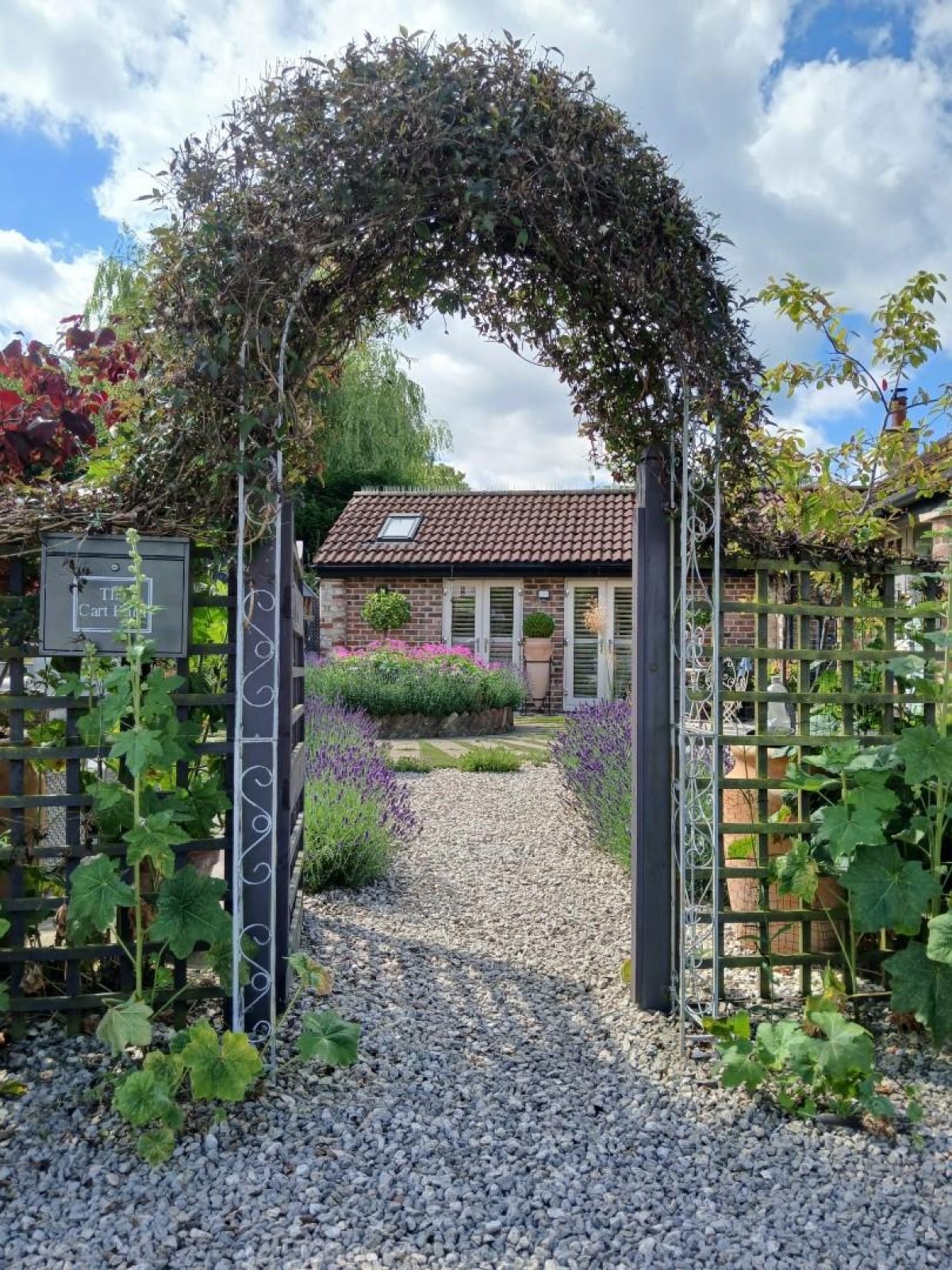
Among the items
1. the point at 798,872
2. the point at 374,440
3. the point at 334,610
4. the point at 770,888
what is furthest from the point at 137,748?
the point at 374,440

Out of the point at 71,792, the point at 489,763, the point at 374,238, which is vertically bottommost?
the point at 489,763

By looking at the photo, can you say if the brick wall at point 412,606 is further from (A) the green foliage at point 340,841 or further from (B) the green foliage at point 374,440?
(A) the green foliage at point 340,841

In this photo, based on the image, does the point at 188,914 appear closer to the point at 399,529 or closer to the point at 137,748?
the point at 137,748

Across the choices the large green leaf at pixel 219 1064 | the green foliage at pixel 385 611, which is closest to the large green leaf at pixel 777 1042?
the large green leaf at pixel 219 1064

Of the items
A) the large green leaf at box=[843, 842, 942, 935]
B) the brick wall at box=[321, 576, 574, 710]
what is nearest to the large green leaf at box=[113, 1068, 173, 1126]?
the large green leaf at box=[843, 842, 942, 935]

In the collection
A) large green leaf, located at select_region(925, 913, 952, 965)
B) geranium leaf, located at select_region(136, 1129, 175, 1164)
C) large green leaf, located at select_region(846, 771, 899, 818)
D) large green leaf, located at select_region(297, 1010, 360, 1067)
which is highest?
large green leaf, located at select_region(846, 771, 899, 818)

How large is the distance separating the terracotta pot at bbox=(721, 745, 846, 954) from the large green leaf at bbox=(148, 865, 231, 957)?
1.80 metres

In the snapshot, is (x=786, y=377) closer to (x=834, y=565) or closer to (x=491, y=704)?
(x=834, y=565)

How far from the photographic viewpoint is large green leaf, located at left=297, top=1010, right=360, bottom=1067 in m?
2.49

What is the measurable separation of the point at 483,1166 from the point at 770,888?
6.34 feet

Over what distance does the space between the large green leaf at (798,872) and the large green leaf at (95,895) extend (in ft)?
6.69

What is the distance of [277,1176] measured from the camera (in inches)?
88.2

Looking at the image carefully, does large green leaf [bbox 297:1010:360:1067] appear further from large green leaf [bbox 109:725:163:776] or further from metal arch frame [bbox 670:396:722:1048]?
metal arch frame [bbox 670:396:722:1048]

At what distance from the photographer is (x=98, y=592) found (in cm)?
272
